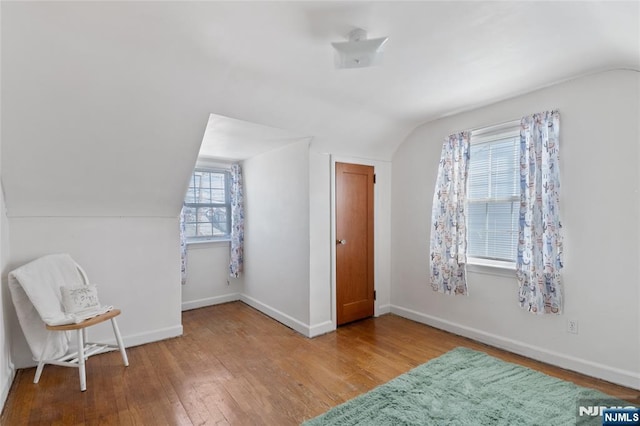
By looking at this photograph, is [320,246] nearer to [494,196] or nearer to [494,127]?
[494,196]

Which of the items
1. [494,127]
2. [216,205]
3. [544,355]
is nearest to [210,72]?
[494,127]

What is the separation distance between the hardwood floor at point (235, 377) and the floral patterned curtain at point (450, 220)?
2.04 ft

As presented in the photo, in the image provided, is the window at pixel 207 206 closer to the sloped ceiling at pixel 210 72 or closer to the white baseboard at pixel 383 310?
the sloped ceiling at pixel 210 72

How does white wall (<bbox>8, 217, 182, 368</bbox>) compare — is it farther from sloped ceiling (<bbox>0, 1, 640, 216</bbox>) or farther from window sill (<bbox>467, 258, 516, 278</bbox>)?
window sill (<bbox>467, 258, 516, 278</bbox>)

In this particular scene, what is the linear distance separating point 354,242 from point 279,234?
94cm

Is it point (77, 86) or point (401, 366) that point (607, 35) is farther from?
point (77, 86)

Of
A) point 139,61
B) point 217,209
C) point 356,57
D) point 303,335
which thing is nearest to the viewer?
point 356,57

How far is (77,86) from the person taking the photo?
2010mm

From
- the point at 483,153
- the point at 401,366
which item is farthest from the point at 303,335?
the point at 483,153

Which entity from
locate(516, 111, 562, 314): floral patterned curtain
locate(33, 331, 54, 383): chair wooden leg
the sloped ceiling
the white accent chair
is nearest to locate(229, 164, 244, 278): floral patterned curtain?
the sloped ceiling

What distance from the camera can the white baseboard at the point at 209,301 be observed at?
13.9 ft

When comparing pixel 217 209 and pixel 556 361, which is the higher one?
pixel 217 209

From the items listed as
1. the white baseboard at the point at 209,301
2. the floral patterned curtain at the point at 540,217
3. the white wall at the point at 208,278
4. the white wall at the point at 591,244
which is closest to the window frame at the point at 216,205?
the white wall at the point at 208,278

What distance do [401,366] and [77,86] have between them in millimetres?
3228
